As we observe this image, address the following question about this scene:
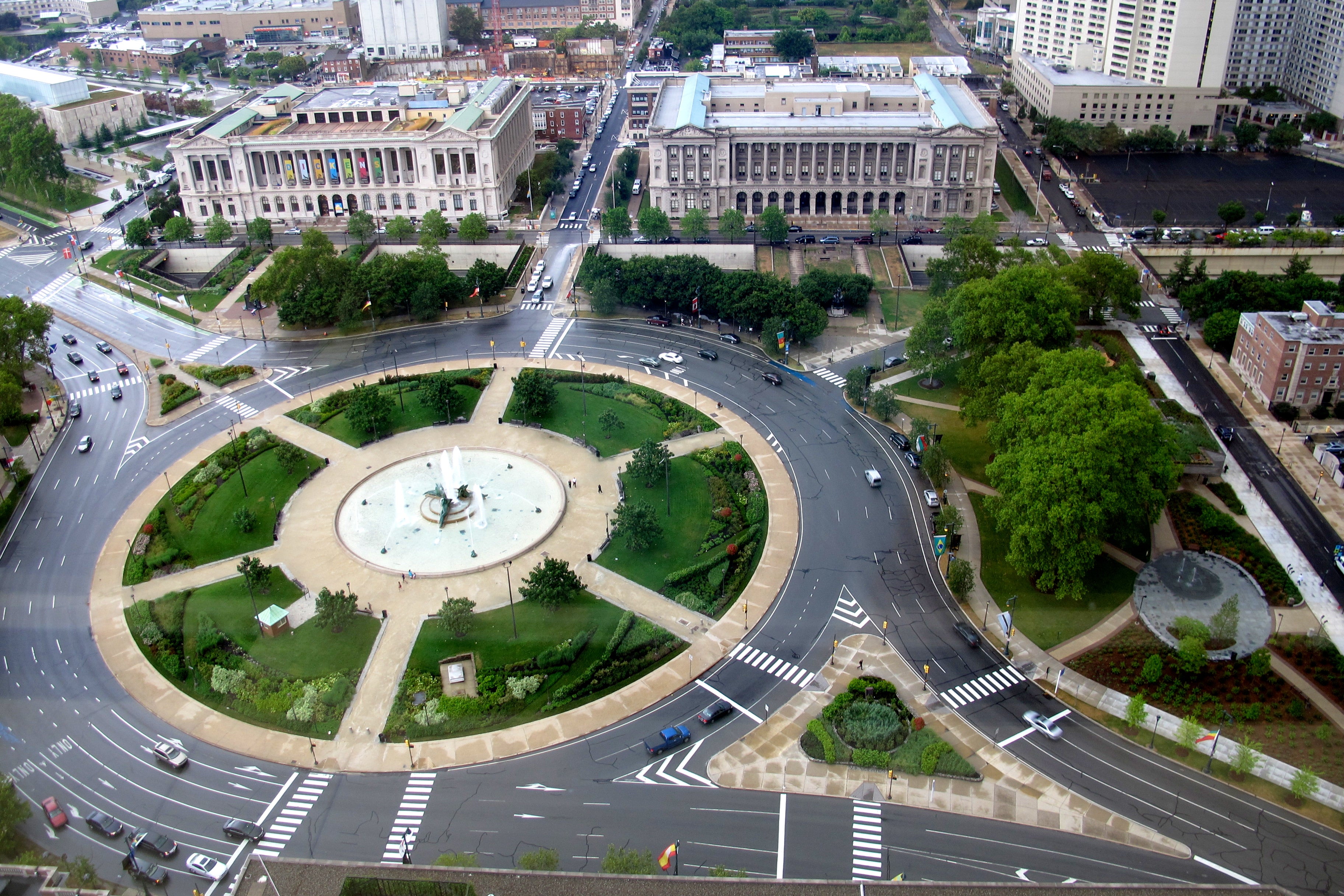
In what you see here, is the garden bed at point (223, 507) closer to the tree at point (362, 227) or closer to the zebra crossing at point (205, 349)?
the zebra crossing at point (205, 349)

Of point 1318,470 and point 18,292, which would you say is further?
point 18,292

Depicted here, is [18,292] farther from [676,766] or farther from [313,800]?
[676,766]

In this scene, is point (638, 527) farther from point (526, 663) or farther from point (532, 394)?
point (532, 394)

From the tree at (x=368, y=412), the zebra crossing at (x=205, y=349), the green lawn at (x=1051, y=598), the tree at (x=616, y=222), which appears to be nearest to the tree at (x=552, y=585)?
the tree at (x=368, y=412)

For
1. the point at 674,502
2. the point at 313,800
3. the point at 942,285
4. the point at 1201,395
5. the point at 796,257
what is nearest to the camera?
the point at 313,800

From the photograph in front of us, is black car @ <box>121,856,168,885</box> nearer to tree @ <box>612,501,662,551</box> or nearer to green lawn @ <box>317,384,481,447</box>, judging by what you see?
tree @ <box>612,501,662,551</box>

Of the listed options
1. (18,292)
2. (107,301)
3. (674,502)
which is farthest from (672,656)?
(18,292)

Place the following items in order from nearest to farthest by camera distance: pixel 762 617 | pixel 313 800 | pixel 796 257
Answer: pixel 313 800, pixel 762 617, pixel 796 257
